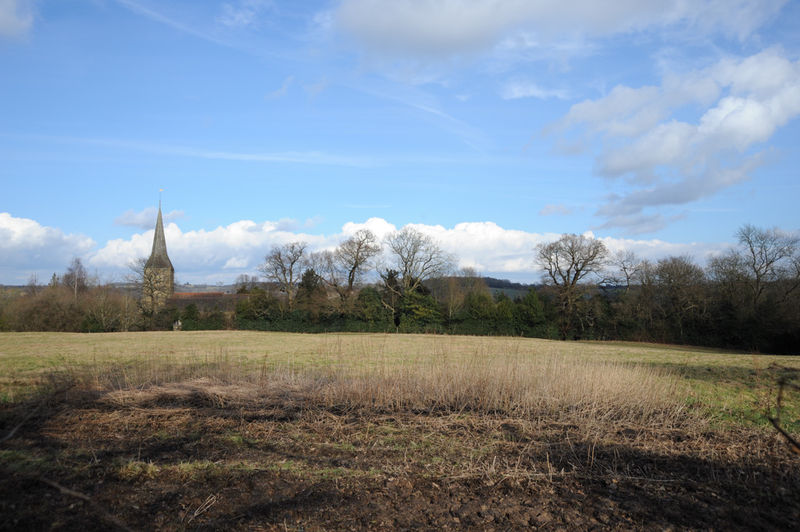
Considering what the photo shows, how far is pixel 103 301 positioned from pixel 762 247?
169 feet

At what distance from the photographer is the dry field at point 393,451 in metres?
4.42

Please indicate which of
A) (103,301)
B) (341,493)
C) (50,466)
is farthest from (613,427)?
(103,301)

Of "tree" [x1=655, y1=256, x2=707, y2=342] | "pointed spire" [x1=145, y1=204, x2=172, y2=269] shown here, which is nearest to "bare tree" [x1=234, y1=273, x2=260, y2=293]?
"pointed spire" [x1=145, y1=204, x2=172, y2=269]

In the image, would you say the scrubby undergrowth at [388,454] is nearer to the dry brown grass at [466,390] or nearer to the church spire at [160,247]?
the dry brown grass at [466,390]

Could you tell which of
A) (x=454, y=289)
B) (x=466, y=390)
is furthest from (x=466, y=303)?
(x=466, y=390)

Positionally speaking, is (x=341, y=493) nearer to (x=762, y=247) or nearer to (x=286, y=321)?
(x=286, y=321)

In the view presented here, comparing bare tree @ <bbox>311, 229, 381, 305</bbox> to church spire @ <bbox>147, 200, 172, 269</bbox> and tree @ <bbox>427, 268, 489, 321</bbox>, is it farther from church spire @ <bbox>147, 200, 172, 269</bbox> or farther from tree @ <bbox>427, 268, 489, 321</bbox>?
church spire @ <bbox>147, 200, 172, 269</bbox>

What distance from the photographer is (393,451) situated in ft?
20.5

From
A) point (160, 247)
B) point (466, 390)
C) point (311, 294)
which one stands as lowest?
point (466, 390)

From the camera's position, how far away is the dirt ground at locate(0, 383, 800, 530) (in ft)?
14.2

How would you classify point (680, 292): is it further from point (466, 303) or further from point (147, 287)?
point (147, 287)

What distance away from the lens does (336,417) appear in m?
7.61

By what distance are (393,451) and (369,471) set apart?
0.80 m

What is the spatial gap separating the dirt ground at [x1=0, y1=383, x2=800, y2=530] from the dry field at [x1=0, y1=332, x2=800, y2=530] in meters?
0.02
